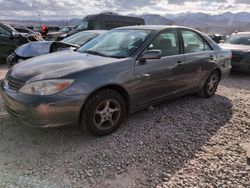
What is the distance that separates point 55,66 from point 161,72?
1.57 m

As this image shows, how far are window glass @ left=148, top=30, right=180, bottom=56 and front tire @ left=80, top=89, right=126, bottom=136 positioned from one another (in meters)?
1.00

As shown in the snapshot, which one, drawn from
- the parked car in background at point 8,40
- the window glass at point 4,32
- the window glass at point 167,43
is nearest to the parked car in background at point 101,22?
the parked car in background at point 8,40

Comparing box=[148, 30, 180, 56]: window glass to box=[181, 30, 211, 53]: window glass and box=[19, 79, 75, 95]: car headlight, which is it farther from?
box=[19, 79, 75, 95]: car headlight

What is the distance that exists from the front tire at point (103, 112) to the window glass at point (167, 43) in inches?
39.3

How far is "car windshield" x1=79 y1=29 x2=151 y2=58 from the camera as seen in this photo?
3.72m

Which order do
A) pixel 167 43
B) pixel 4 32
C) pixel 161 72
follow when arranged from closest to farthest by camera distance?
pixel 161 72, pixel 167 43, pixel 4 32

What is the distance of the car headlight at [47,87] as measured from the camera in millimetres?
2906

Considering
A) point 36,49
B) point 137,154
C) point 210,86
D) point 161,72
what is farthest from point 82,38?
point 137,154

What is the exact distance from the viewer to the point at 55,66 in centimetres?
329

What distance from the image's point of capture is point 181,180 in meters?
2.65

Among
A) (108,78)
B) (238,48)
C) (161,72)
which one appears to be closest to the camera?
(108,78)

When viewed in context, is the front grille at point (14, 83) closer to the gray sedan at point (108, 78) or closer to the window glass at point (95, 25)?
the gray sedan at point (108, 78)

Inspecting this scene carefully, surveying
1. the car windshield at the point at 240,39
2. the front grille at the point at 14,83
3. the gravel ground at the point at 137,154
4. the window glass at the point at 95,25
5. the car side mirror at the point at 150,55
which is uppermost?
the window glass at the point at 95,25

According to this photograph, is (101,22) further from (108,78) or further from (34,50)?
(108,78)
